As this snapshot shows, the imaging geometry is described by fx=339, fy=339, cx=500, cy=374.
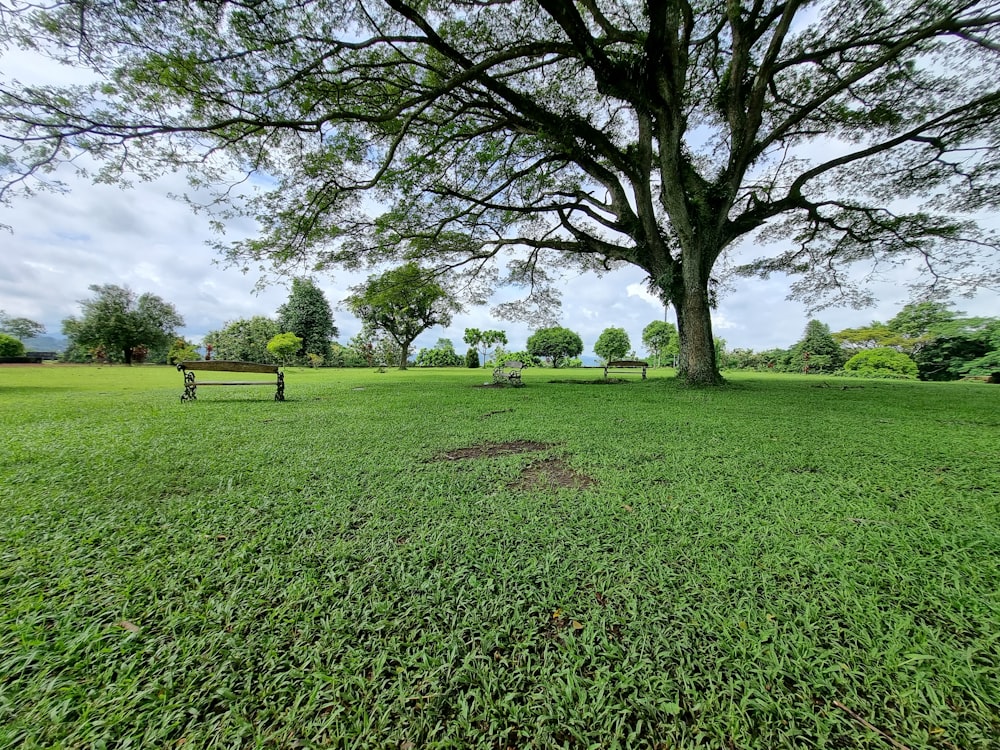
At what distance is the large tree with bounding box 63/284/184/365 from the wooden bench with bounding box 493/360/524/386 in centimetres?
3609

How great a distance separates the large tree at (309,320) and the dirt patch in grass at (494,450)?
35.3m

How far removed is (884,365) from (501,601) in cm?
2678

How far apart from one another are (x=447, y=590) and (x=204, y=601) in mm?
1068

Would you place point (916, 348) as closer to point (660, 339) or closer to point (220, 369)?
point (660, 339)

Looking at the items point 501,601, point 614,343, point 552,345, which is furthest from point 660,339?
point 501,601

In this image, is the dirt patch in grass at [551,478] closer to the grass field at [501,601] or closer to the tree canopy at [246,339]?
the grass field at [501,601]

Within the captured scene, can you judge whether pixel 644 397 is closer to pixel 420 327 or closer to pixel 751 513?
pixel 751 513

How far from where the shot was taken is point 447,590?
5.16 feet

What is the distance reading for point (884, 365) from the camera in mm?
18344

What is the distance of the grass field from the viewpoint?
1.03 meters

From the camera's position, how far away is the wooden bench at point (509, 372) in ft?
35.7

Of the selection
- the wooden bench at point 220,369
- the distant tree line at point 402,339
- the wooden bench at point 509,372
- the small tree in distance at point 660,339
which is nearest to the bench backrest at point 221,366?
the wooden bench at point 220,369

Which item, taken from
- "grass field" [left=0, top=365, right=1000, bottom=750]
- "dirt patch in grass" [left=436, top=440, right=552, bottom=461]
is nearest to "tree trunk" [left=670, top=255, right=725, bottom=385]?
"grass field" [left=0, top=365, right=1000, bottom=750]

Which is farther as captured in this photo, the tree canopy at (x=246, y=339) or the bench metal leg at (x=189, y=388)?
the tree canopy at (x=246, y=339)
